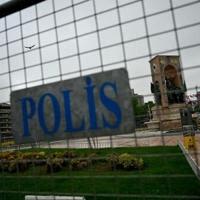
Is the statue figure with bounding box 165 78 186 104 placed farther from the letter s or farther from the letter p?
the letter p

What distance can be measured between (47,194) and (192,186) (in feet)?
14.9

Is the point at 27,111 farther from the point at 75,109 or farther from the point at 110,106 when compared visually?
the point at 110,106

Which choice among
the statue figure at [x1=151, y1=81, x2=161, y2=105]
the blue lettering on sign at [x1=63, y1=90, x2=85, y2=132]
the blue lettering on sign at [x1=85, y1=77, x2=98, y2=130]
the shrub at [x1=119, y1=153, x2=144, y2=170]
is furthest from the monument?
the shrub at [x1=119, y1=153, x2=144, y2=170]

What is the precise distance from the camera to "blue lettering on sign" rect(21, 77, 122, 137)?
1.90 meters

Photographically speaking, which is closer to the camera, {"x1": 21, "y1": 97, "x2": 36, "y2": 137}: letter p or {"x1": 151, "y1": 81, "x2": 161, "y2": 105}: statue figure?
{"x1": 151, "y1": 81, "x2": 161, "y2": 105}: statue figure

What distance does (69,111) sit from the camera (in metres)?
2.04

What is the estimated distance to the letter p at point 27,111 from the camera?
2.21m

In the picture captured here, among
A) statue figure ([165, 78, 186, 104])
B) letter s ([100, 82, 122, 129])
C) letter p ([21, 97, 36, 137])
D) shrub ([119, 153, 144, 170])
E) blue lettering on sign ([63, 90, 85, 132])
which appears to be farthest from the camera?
shrub ([119, 153, 144, 170])

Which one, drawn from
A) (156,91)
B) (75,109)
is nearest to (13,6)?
(75,109)

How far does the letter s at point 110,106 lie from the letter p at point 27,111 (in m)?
0.56

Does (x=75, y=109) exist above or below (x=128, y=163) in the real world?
above

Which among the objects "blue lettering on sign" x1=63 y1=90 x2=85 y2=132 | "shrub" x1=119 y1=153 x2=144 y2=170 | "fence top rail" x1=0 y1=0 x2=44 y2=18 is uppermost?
"fence top rail" x1=0 y1=0 x2=44 y2=18

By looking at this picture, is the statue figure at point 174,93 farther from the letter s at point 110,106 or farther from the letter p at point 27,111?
the letter p at point 27,111

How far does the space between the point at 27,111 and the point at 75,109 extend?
1.35 feet
